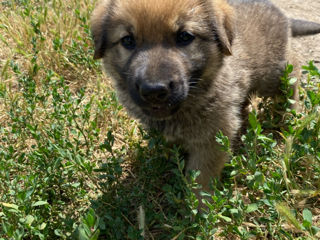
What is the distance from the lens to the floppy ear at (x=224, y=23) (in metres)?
2.13

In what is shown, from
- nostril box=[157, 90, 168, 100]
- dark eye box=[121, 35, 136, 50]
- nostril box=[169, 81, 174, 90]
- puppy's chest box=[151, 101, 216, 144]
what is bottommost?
puppy's chest box=[151, 101, 216, 144]

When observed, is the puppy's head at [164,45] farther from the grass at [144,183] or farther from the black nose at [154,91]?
the grass at [144,183]

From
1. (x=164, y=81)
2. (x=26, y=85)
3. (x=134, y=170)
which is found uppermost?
(x=164, y=81)

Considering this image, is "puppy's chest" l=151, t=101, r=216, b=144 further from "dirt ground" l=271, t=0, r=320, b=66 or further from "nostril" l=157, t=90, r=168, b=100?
"dirt ground" l=271, t=0, r=320, b=66

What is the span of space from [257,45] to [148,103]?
1.21 meters

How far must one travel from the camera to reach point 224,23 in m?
2.19

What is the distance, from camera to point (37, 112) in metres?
2.90

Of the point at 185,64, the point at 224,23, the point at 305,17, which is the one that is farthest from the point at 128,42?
the point at 305,17

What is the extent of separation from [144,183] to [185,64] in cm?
81

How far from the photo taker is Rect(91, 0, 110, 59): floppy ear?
2.27 m

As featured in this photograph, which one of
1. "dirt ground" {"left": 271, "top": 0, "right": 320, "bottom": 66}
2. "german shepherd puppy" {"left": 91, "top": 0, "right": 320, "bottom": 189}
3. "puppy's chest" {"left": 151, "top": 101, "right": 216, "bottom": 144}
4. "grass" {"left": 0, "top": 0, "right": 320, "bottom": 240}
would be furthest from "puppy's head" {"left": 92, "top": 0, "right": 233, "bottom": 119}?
"dirt ground" {"left": 271, "top": 0, "right": 320, "bottom": 66}

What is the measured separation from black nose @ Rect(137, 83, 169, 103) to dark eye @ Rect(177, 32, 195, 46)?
35 centimetres

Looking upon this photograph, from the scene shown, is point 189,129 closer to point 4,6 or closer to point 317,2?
point 317,2

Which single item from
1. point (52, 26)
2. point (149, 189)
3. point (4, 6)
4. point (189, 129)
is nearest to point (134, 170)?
point (149, 189)
